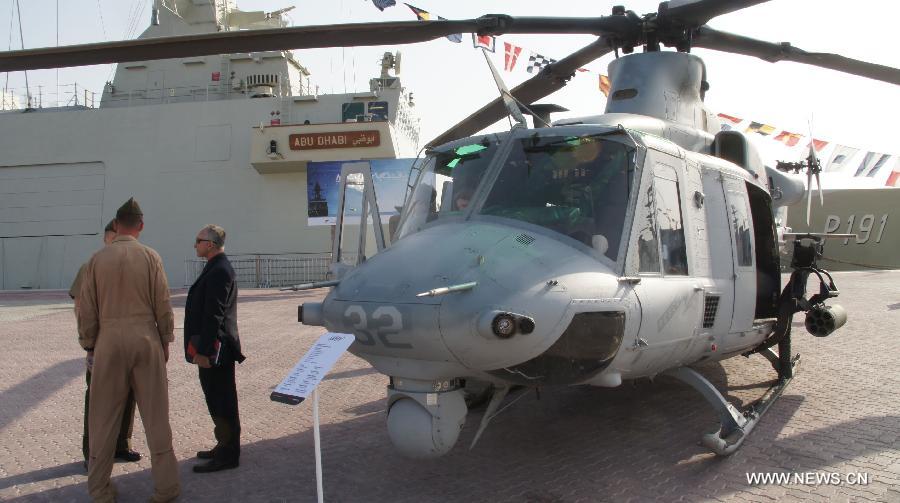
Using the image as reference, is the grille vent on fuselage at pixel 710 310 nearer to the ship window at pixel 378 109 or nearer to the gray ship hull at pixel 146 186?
the gray ship hull at pixel 146 186

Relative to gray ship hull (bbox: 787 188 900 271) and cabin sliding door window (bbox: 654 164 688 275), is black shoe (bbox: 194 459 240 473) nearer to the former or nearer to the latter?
cabin sliding door window (bbox: 654 164 688 275)

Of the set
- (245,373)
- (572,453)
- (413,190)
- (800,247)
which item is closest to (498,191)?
(413,190)

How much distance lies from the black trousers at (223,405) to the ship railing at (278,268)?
1869cm

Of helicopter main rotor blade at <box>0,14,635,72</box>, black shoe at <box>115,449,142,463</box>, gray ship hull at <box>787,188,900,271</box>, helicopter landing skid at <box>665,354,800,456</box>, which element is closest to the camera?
helicopter landing skid at <box>665,354,800,456</box>

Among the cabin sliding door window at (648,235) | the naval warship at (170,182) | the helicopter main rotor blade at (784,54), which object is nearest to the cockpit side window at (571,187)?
the cabin sliding door window at (648,235)

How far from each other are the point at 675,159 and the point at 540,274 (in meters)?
2.06

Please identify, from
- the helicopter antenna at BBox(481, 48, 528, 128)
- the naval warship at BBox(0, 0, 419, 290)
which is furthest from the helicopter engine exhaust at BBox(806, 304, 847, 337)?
the naval warship at BBox(0, 0, 419, 290)

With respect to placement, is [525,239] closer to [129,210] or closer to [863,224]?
[129,210]

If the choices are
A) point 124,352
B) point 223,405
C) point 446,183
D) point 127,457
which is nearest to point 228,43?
point 446,183

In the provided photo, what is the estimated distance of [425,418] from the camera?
3.76 m

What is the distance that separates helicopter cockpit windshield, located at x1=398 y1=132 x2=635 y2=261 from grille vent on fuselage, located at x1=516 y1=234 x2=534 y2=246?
0.29 m

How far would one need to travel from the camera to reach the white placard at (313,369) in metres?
3.48

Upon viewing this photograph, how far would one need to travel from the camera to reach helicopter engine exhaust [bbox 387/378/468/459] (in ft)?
12.3

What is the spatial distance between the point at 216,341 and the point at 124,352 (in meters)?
0.74
